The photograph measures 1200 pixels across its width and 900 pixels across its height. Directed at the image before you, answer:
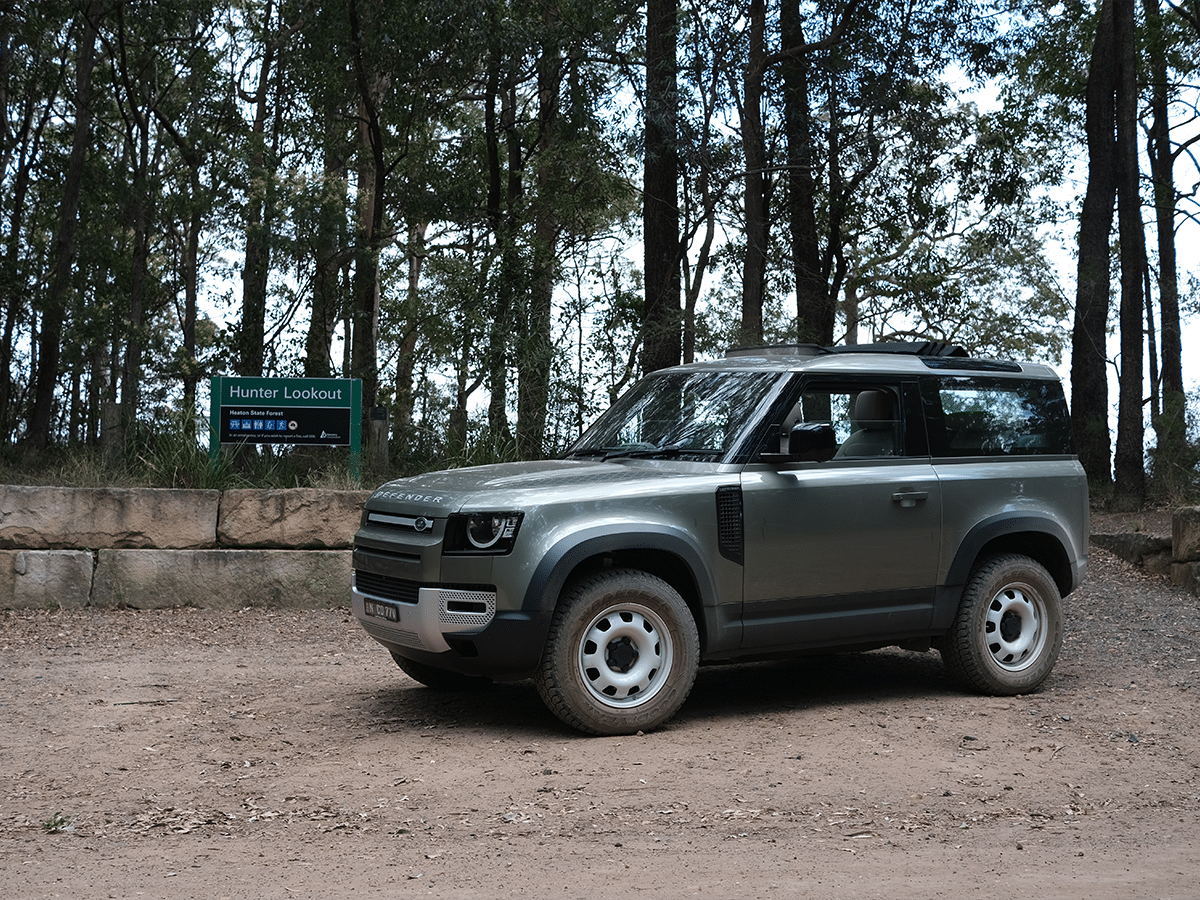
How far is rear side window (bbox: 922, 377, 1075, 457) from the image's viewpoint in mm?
7219

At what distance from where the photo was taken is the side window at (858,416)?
6984mm

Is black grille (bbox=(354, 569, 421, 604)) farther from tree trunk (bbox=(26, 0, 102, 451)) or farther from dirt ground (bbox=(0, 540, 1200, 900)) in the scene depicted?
tree trunk (bbox=(26, 0, 102, 451))

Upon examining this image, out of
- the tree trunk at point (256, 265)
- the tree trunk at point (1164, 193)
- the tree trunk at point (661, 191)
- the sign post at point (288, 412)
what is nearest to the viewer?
the sign post at point (288, 412)

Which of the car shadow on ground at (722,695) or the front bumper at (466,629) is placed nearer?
the front bumper at (466,629)

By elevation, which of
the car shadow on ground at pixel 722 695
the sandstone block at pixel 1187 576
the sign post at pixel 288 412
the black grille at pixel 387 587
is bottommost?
the car shadow on ground at pixel 722 695

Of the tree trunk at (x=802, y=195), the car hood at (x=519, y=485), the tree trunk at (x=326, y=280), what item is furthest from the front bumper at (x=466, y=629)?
the tree trunk at (x=802, y=195)

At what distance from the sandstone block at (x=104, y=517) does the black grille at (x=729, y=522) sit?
6.02 metres

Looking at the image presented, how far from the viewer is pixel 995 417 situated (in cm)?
745

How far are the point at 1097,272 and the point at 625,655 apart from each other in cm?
1515

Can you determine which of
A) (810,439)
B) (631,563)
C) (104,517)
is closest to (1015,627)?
(810,439)

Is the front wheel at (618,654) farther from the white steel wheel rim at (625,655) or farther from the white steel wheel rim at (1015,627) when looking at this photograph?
the white steel wheel rim at (1015,627)

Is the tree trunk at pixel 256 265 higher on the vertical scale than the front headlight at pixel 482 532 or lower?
higher

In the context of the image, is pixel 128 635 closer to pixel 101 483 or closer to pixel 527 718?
pixel 101 483

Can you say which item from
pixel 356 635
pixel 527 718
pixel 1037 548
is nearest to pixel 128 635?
pixel 356 635
